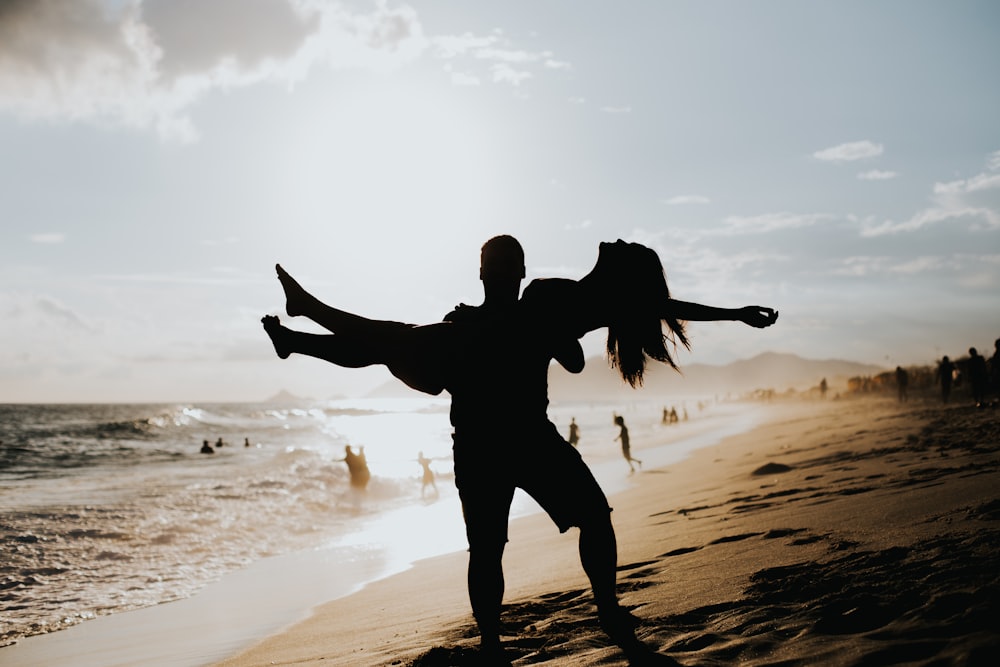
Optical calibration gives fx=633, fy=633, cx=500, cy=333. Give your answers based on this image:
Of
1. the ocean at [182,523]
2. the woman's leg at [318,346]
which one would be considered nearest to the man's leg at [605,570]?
the woman's leg at [318,346]

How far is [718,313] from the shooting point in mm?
3180

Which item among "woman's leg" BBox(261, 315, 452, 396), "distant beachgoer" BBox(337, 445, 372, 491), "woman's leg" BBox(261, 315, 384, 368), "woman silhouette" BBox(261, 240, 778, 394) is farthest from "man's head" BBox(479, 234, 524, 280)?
"distant beachgoer" BBox(337, 445, 372, 491)

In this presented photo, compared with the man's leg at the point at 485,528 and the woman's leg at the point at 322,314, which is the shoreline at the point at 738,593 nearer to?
the man's leg at the point at 485,528

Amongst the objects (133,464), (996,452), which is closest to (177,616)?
(996,452)

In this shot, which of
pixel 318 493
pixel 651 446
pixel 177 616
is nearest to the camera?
pixel 177 616

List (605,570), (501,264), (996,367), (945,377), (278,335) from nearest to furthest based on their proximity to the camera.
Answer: (278,335) → (605,570) → (501,264) → (996,367) → (945,377)

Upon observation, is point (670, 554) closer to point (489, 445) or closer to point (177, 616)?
point (489, 445)

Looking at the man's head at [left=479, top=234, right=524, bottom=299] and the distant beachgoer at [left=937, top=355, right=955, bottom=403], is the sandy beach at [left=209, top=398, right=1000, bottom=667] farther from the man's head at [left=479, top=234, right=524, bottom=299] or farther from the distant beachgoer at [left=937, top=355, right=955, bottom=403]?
the distant beachgoer at [left=937, top=355, right=955, bottom=403]

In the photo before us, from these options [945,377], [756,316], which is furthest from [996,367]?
[756,316]

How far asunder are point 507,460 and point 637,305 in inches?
38.8

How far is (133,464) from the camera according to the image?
3133 centimetres

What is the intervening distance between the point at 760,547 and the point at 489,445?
10.3 ft

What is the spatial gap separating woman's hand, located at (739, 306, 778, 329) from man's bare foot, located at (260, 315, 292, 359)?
221cm

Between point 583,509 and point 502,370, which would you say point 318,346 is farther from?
point 583,509
